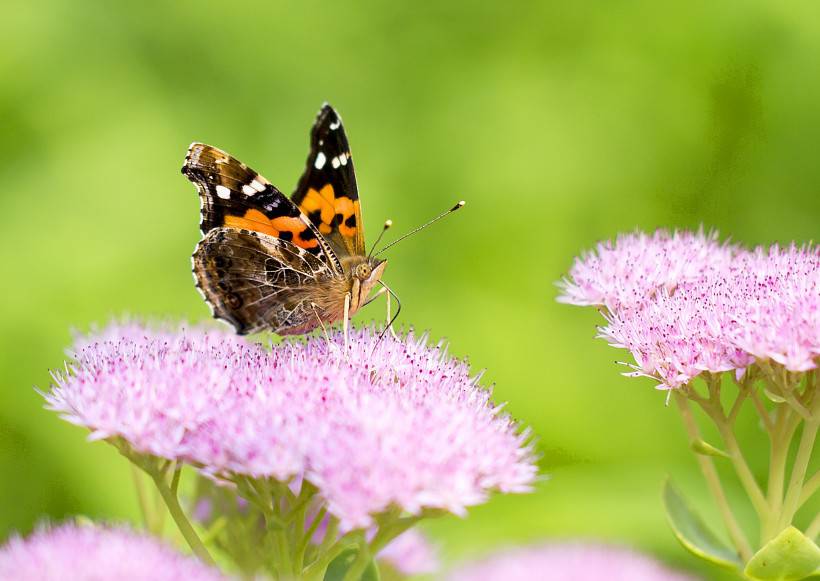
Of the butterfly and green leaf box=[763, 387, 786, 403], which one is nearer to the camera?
green leaf box=[763, 387, 786, 403]

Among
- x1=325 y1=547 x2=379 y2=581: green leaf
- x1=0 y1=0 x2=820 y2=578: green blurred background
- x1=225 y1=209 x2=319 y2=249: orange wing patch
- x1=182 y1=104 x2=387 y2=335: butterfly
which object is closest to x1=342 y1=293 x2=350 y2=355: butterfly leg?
x1=182 y1=104 x2=387 y2=335: butterfly

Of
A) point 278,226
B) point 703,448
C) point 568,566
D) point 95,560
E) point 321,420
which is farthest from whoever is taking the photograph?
point 278,226

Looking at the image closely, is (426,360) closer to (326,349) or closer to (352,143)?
(326,349)

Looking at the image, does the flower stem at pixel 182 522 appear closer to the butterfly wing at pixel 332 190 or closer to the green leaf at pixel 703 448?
the green leaf at pixel 703 448

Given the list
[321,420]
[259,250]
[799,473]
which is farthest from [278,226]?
[799,473]

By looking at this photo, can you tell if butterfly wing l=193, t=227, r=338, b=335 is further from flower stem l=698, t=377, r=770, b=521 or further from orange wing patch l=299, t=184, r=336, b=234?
flower stem l=698, t=377, r=770, b=521

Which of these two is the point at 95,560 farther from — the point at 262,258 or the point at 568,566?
the point at 262,258
